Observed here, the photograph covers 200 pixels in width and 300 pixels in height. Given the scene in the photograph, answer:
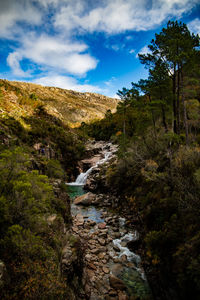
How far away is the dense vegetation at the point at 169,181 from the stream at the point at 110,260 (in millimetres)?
659

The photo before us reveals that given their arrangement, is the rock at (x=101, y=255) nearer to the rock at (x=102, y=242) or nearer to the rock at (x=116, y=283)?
the rock at (x=102, y=242)

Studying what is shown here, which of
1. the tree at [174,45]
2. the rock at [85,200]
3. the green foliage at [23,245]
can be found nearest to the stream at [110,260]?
the green foliage at [23,245]

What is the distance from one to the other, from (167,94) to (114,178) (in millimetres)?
9789

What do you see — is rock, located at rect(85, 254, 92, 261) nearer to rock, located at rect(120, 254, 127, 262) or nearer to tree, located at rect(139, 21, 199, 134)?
rock, located at rect(120, 254, 127, 262)

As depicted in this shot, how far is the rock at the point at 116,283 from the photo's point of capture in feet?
18.0

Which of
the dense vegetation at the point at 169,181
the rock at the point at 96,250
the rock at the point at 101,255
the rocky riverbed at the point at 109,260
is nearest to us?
the dense vegetation at the point at 169,181

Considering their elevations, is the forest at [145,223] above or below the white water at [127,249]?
above

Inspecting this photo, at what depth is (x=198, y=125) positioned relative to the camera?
16.5 metres

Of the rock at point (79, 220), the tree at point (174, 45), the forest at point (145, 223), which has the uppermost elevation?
the tree at point (174, 45)

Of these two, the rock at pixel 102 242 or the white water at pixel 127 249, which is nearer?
the white water at pixel 127 249

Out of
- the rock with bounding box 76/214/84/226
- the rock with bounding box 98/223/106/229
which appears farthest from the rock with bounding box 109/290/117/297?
the rock with bounding box 76/214/84/226

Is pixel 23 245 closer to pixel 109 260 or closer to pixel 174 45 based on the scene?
pixel 109 260

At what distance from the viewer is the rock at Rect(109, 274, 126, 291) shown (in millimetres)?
5496

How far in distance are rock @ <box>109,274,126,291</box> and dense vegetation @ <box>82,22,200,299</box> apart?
116cm
